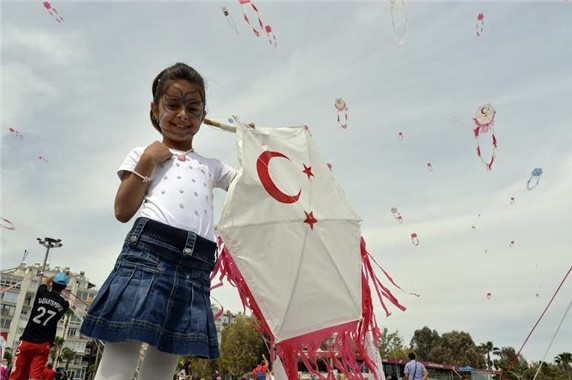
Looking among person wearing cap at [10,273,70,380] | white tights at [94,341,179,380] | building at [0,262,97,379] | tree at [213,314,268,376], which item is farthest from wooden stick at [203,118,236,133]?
building at [0,262,97,379]

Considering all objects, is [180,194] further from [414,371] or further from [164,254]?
[414,371]

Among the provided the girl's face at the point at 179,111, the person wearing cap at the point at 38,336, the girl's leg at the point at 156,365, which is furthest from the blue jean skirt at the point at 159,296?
the person wearing cap at the point at 38,336

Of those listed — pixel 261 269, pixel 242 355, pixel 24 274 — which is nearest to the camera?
pixel 261 269

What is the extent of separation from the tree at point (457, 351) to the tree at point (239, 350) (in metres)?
27.3

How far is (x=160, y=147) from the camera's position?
1931 millimetres

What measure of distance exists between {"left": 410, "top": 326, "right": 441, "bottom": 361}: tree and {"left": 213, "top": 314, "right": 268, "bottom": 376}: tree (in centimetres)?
2810

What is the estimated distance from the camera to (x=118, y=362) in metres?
1.55

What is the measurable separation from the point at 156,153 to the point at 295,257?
0.88 m

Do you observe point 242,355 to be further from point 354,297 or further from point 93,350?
point 354,297

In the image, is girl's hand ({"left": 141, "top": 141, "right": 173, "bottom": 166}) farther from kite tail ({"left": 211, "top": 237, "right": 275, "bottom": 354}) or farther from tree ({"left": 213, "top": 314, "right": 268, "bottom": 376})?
tree ({"left": 213, "top": 314, "right": 268, "bottom": 376})

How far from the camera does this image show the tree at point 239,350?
4831 centimetres

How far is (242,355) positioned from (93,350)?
28.3m

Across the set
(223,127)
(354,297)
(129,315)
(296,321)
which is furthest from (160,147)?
(354,297)

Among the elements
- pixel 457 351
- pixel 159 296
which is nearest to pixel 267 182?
pixel 159 296
